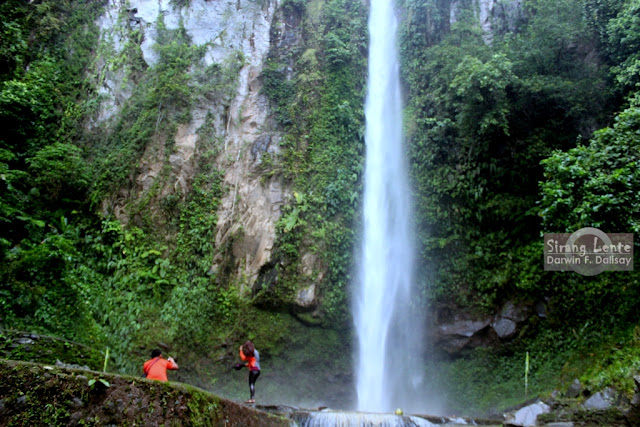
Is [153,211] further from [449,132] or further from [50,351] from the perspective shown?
[449,132]

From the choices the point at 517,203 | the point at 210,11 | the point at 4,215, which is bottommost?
the point at 4,215

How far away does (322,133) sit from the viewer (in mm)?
12328

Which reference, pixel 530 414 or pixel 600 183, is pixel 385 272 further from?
pixel 600 183

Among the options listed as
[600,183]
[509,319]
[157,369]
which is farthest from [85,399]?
[509,319]

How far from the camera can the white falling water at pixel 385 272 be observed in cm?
1007

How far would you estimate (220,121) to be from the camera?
41.0 feet

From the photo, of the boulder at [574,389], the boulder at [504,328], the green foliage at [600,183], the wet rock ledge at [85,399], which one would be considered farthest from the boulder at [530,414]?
the wet rock ledge at [85,399]

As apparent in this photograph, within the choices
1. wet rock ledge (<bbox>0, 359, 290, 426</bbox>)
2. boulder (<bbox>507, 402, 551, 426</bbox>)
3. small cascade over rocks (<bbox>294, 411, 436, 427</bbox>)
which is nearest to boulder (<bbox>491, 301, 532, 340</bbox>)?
boulder (<bbox>507, 402, 551, 426</bbox>)

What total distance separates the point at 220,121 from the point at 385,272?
6.35 meters

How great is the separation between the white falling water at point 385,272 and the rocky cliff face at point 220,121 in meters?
2.62

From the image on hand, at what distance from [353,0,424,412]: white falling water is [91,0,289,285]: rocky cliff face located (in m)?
2.62

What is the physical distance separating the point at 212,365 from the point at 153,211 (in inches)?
164

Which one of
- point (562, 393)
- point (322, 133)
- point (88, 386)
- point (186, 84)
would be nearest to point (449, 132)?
point (322, 133)

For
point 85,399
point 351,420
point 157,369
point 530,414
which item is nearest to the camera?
point 85,399
